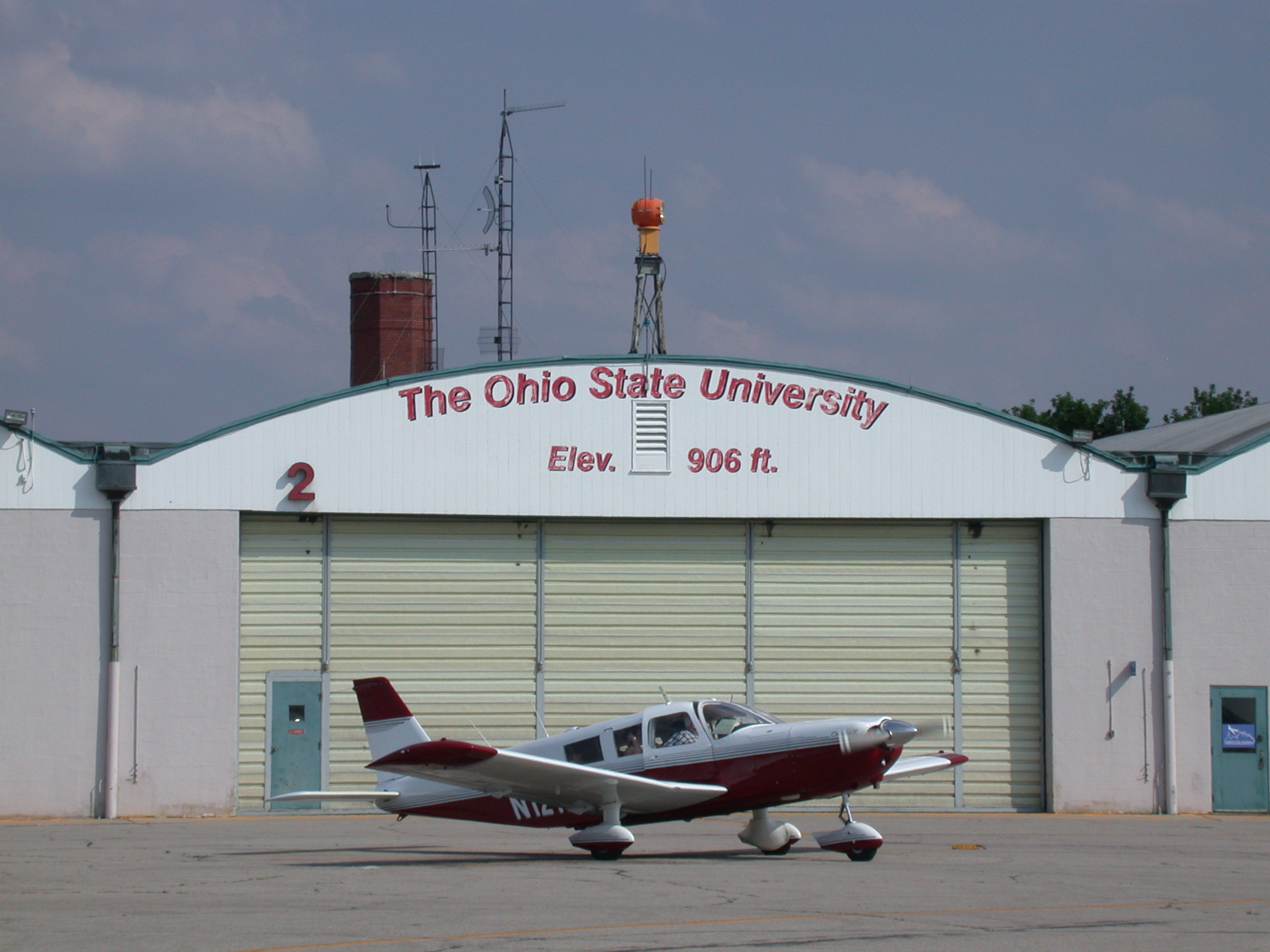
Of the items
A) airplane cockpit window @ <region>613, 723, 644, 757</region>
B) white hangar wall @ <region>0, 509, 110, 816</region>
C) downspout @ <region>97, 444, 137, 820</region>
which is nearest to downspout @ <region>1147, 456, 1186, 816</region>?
airplane cockpit window @ <region>613, 723, 644, 757</region>

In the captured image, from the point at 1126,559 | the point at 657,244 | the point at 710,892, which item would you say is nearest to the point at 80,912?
the point at 710,892

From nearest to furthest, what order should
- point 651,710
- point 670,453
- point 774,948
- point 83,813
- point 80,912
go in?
point 774,948 < point 80,912 < point 651,710 < point 83,813 < point 670,453

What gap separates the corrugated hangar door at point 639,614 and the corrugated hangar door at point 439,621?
0.48 metres

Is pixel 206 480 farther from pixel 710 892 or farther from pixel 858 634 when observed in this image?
pixel 710 892

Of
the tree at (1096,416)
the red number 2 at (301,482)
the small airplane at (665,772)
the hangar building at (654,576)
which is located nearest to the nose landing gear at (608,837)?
the small airplane at (665,772)

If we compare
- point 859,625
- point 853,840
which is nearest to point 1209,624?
point 859,625

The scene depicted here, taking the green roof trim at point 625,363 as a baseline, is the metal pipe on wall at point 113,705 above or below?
below

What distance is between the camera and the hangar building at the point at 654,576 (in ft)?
67.1

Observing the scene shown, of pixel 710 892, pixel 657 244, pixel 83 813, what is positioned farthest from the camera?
pixel 657 244

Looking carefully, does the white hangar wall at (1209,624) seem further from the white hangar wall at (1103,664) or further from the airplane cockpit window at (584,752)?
the airplane cockpit window at (584,752)

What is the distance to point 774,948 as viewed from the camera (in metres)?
9.00

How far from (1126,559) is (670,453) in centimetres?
745

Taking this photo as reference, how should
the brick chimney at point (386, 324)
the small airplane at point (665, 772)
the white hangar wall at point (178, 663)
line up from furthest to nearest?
1. the brick chimney at point (386, 324)
2. the white hangar wall at point (178, 663)
3. the small airplane at point (665, 772)

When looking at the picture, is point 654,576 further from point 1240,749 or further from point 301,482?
point 1240,749
